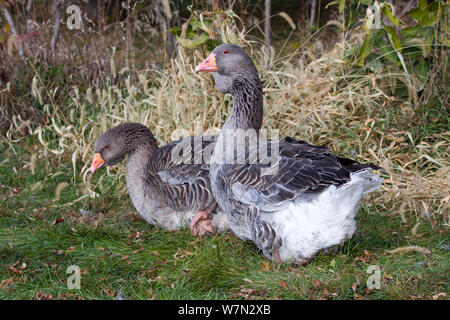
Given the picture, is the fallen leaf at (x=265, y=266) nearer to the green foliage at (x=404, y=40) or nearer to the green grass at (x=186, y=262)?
the green grass at (x=186, y=262)

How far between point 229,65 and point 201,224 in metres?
1.43

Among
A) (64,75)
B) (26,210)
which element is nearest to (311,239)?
(26,210)

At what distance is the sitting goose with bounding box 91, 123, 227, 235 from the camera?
4.86 meters

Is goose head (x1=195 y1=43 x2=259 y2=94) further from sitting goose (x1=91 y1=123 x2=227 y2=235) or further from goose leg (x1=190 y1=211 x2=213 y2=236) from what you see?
goose leg (x1=190 y1=211 x2=213 y2=236)

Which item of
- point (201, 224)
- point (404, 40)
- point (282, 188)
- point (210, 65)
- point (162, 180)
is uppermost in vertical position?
point (210, 65)

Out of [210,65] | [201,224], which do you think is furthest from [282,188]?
[210,65]

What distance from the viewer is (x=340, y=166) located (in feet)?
12.9

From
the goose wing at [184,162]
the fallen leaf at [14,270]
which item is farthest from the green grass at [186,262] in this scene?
the goose wing at [184,162]

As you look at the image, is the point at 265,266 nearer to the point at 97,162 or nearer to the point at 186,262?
the point at 186,262

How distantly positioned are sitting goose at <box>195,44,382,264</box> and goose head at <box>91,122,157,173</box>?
1.11 m

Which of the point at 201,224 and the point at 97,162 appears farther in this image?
the point at 97,162

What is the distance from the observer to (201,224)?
15.8 feet

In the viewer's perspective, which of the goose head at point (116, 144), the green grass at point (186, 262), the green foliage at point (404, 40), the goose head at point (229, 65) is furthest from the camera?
the green foliage at point (404, 40)

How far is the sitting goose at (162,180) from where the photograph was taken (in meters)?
4.86
